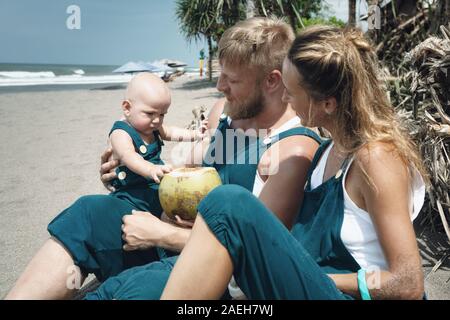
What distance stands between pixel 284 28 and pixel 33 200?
3.22m

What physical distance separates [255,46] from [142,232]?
0.85 meters

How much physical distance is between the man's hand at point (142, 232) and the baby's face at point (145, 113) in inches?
23.4

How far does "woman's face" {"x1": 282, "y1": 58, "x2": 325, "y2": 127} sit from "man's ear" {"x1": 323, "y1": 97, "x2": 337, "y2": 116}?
19 millimetres

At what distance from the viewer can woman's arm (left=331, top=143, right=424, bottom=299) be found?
1177 mm

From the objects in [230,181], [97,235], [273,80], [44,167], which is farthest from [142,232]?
[44,167]

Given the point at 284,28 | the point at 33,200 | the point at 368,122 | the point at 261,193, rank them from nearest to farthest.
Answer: the point at 368,122 < the point at 261,193 < the point at 284,28 < the point at 33,200

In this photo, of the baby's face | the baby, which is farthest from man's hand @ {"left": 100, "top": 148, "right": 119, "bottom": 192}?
the baby's face

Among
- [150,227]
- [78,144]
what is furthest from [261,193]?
[78,144]

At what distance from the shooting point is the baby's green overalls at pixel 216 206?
1197 mm

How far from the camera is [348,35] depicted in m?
1.40

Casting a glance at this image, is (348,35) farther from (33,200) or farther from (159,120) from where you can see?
(33,200)

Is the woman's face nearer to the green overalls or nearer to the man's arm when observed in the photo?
the man's arm

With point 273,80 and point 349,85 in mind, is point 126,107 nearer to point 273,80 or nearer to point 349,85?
point 273,80

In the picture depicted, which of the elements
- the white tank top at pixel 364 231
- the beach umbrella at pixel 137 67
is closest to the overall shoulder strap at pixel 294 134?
the white tank top at pixel 364 231
